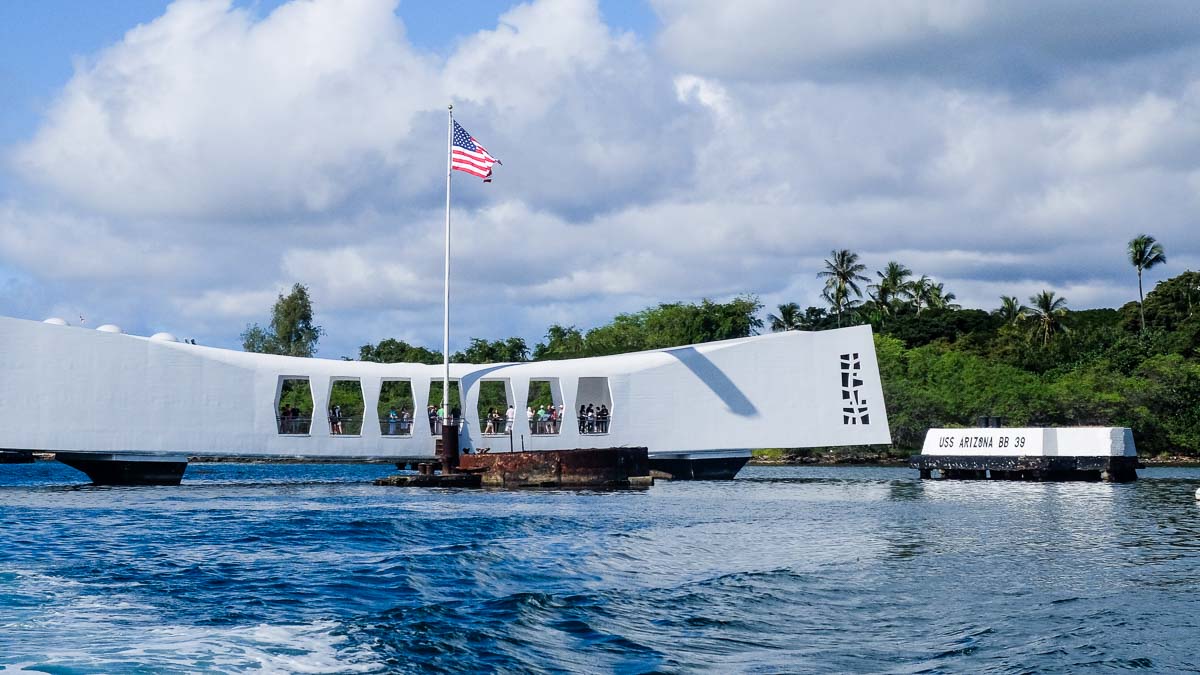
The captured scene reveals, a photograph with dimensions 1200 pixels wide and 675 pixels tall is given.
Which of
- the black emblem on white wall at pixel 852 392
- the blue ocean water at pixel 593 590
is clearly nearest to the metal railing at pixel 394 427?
the blue ocean water at pixel 593 590

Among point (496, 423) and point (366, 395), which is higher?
point (366, 395)

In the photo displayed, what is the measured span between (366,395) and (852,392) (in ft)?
51.5

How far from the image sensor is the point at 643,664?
9.09m

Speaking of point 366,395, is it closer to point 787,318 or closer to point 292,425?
point 292,425

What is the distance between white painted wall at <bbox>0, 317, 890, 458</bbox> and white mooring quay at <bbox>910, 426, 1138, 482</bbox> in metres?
2.66

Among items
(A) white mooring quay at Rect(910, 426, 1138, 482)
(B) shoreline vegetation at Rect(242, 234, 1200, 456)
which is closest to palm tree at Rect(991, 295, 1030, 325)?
(B) shoreline vegetation at Rect(242, 234, 1200, 456)

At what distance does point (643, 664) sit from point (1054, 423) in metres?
58.6

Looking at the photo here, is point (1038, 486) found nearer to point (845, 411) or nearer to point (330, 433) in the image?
point (845, 411)

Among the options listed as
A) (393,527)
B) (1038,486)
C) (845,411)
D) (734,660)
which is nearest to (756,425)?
(845,411)

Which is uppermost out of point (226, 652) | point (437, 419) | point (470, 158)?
point (470, 158)

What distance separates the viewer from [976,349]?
3004 inches

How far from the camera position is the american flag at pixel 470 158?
1351 inches

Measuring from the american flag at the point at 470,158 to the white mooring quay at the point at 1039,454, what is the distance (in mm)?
17096

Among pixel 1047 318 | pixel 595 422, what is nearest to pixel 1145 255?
pixel 1047 318
